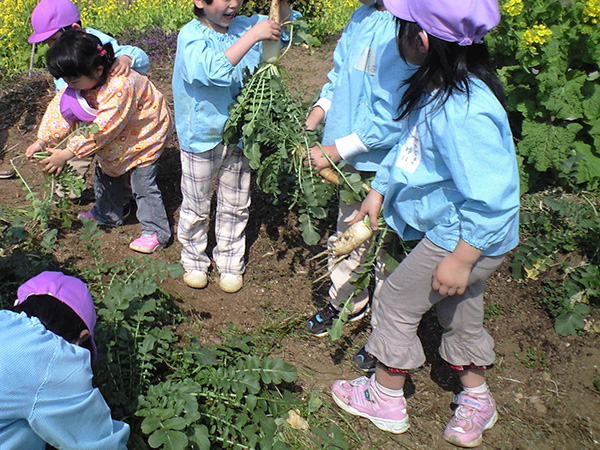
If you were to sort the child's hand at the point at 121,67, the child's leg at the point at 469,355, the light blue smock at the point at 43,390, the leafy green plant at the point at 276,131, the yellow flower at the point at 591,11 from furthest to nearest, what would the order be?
the yellow flower at the point at 591,11
the child's hand at the point at 121,67
the leafy green plant at the point at 276,131
the child's leg at the point at 469,355
the light blue smock at the point at 43,390

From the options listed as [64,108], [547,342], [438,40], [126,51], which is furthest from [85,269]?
[547,342]

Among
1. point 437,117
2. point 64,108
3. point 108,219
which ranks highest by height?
point 437,117

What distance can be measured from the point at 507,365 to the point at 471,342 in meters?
0.76

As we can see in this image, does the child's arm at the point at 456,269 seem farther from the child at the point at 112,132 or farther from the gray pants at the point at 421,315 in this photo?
the child at the point at 112,132

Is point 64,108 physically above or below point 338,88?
below

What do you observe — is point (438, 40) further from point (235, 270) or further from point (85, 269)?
point (85, 269)

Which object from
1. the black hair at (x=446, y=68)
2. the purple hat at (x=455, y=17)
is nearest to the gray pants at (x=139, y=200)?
the black hair at (x=446, y=68)

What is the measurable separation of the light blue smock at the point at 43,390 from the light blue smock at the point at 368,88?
1482mm

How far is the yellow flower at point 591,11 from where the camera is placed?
361 centimetres

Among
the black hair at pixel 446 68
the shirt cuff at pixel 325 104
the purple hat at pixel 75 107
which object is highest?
the black hair at pixel 446 68

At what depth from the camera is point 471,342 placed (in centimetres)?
246

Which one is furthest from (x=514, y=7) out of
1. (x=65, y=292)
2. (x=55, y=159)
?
(x=65, y=292)

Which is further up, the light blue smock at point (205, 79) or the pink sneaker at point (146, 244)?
the light blue smock at point (205, 79)

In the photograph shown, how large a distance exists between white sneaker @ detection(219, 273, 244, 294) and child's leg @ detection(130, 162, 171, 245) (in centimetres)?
51
